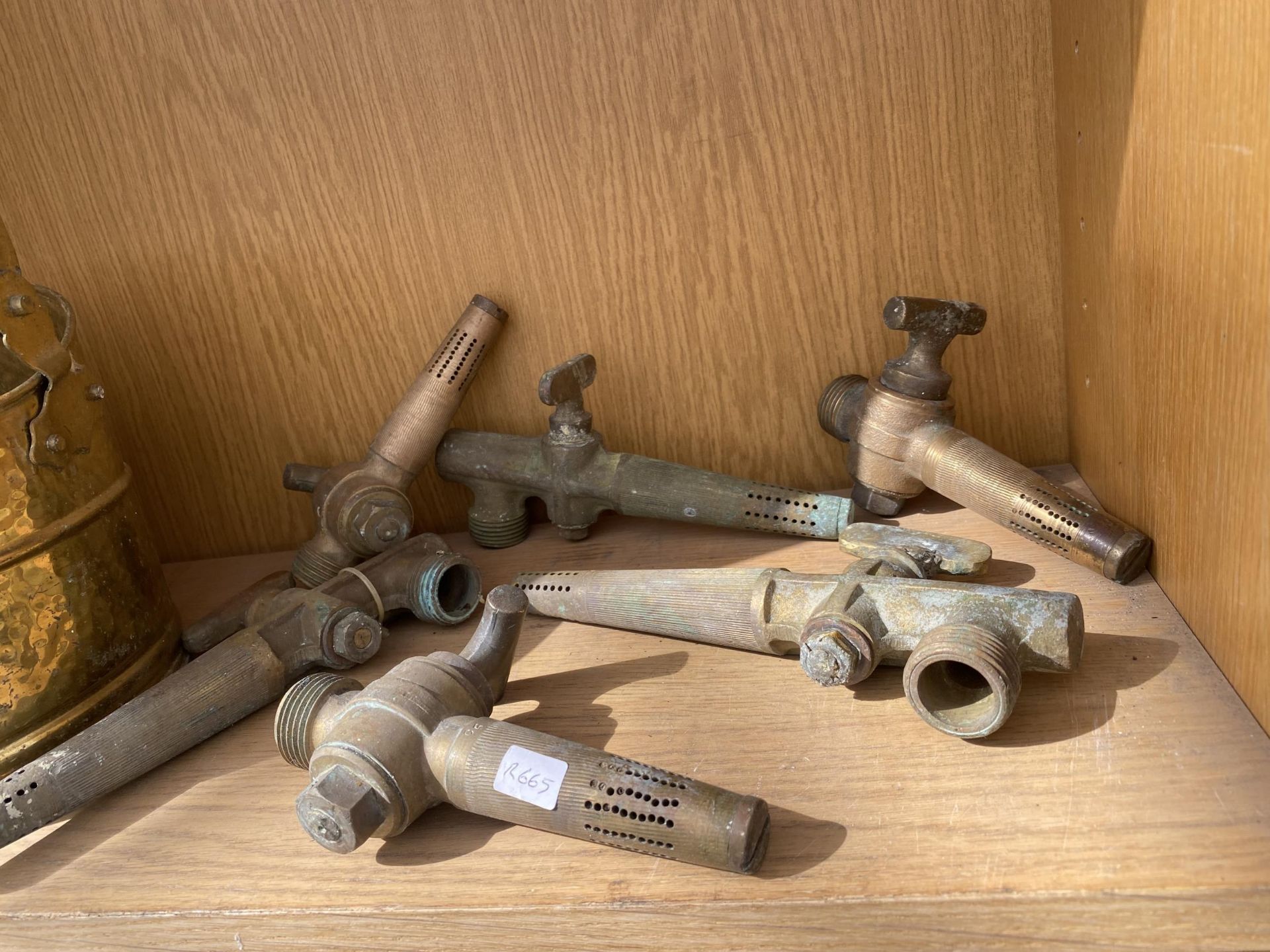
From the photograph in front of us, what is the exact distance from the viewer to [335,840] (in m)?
0.85

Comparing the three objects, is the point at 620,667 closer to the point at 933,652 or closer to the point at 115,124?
the point at 933,652

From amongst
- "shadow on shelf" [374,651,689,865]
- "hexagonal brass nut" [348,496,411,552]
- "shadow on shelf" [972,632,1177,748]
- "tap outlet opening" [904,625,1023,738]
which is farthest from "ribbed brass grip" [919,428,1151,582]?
"hexagonal brass nut" [348,496,411,552]

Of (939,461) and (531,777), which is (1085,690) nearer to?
(939,461)

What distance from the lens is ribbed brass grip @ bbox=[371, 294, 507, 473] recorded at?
1.36m

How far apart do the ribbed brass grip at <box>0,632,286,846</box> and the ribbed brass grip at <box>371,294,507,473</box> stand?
333 mm

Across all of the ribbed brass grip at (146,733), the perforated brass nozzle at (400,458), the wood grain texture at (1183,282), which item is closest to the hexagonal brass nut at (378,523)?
→ the perforated brass nozzle at (400,458)

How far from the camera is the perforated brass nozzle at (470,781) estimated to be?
31.9 inches

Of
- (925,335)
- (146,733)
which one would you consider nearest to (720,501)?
(925,335)

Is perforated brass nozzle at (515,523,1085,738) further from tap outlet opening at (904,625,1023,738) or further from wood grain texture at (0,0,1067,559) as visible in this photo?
wood grain texture at (0,0,1067,559)

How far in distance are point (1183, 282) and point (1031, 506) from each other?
0.32 m

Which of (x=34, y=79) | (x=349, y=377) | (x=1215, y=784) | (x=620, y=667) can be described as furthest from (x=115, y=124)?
(x=1215, y=784)

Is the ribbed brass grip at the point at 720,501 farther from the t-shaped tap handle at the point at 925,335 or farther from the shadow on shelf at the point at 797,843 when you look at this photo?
the shadow on shelf at the point at 797,843

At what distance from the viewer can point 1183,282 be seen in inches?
36.3

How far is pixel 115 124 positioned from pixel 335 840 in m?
0.99
